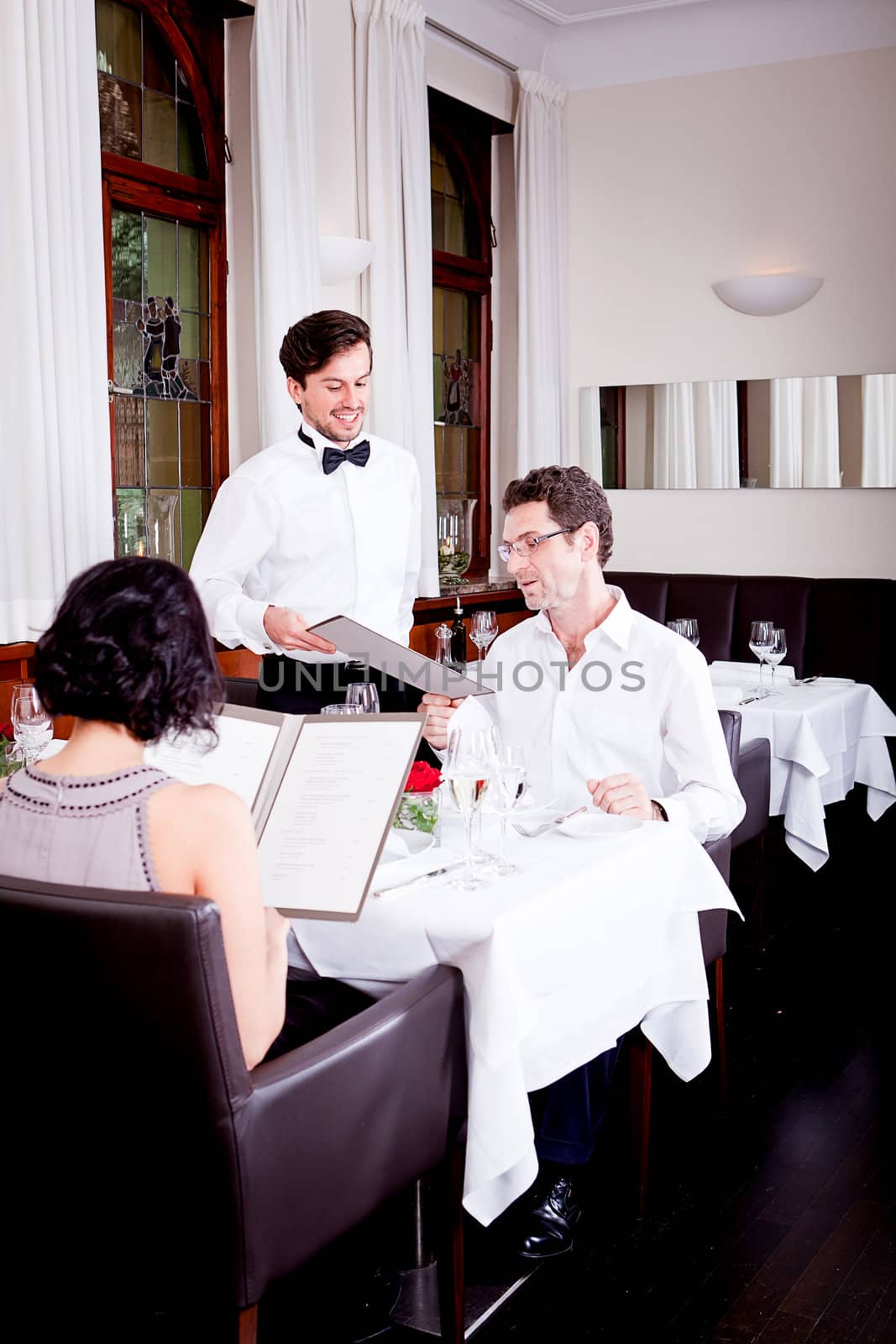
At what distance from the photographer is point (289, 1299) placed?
8.02 ft

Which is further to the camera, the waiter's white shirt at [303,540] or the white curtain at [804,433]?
the white curtain at [804,433]

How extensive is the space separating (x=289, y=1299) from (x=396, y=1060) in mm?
841

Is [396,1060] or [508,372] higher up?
[508,372]

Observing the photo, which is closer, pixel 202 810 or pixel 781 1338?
pixel 202 810

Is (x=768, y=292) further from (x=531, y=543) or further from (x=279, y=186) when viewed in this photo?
(x=531, y=543)

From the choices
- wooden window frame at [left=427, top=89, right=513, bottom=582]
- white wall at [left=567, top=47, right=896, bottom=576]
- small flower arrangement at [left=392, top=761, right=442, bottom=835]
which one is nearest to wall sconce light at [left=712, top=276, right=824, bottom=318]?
white wall at [left=567, top=47, right=896, bottom=576]

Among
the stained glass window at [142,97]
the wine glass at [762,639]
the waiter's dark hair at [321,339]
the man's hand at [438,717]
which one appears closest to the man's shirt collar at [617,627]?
the man's hand at [438,717]

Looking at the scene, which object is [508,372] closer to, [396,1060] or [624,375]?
[624,375]

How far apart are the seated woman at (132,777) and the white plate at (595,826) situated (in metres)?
0.81

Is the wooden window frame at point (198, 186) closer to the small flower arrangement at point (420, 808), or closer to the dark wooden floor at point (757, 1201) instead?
the small flower arrangement at point (420, 808)

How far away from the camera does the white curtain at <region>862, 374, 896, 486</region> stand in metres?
6.14

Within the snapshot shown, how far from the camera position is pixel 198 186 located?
4.95 metres

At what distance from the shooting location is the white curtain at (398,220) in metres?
5.50

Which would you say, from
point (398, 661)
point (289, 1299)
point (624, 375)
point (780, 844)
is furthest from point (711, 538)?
point (289, 1299)
